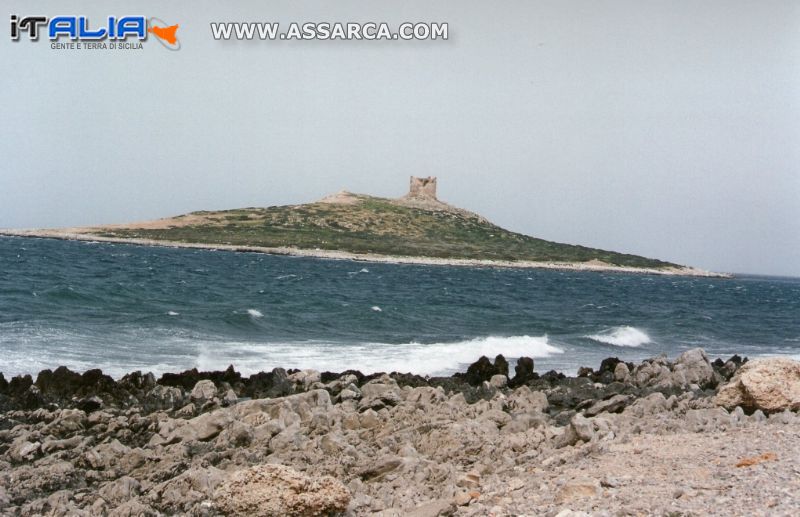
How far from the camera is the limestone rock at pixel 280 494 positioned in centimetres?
648

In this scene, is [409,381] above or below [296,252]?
below

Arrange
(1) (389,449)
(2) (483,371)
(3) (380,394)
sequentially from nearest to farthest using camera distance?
(1) (389,449), (3) (380,394), (2) (483,371)

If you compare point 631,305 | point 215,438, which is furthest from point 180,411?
point 631,305

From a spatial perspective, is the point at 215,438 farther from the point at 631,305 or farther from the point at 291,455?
the point at 631,305

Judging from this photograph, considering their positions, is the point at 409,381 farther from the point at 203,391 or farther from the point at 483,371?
the point at 203,391

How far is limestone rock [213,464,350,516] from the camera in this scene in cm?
→ 648

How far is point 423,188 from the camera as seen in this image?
183m

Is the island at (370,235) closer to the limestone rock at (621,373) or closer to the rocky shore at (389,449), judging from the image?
the limestone rock at (621,373)

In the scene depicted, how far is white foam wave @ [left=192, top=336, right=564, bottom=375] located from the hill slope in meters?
83.6

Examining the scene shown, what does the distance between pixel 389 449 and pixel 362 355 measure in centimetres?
1187

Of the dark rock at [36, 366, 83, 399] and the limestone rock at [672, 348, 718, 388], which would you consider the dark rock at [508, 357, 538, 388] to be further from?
the dark rock at [36, 366, 83, 399]

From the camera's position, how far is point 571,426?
337 inches

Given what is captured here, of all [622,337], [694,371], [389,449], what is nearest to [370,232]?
[622,337]

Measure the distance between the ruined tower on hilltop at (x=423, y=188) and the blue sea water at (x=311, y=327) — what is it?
5261 inches
